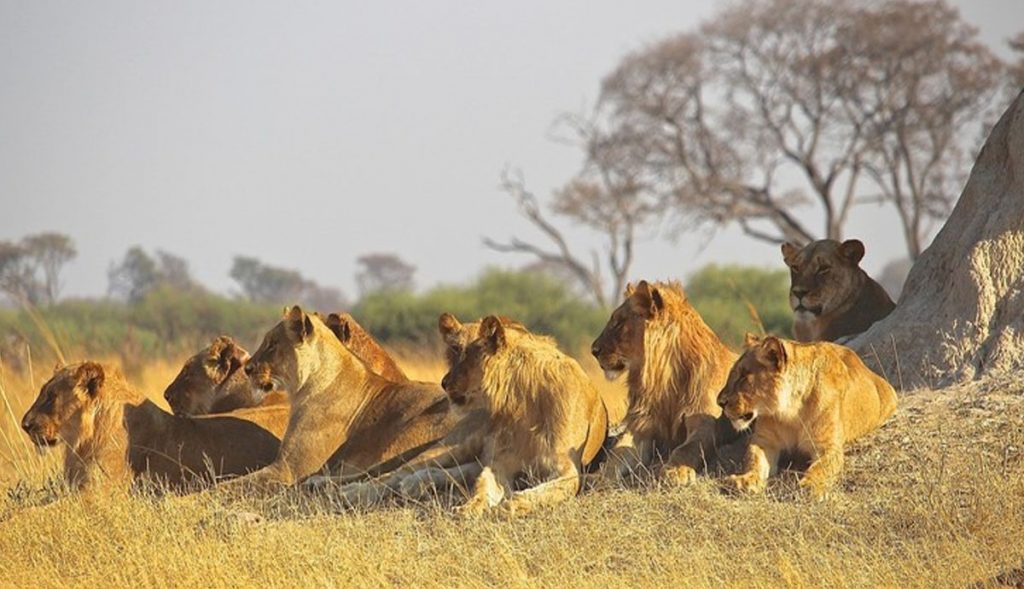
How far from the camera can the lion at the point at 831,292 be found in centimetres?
950

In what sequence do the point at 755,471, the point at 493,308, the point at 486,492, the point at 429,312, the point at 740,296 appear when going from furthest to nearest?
the point at 493,308
the point at 429,312
the point at 740,296
the point at 486,492
the point at 755,471

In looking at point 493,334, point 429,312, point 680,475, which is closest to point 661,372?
point 680,475

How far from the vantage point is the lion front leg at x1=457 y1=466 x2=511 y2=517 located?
746 cm

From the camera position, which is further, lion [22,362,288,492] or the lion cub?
lion [22,362,288,492]

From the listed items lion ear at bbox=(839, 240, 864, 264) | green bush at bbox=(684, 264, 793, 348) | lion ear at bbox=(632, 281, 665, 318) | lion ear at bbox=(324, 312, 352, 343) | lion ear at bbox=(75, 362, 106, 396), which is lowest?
green bush at bbox=(684, 264, 793, 348)

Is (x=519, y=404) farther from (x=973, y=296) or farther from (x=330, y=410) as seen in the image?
(x=973, y=296)

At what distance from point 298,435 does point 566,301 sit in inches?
743

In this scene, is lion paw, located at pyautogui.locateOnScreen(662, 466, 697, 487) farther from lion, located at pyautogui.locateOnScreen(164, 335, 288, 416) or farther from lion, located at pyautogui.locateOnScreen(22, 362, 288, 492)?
lion, located at pyautogui.locateOnScreen(164, 335, 288, 416)

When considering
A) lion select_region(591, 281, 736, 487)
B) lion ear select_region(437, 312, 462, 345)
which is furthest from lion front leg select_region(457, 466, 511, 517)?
lion ear select_region(437, 312, 462, 345)

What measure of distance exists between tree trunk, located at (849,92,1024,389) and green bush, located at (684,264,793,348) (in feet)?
42.2

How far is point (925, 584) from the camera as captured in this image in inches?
243

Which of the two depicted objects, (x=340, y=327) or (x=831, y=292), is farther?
(x=831, y=292)

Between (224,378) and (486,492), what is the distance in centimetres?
217

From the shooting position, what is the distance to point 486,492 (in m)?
7.62
